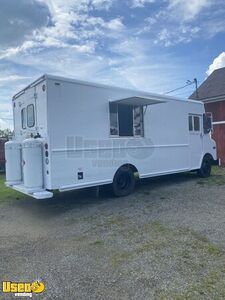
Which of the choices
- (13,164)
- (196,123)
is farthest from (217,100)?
(13,164)

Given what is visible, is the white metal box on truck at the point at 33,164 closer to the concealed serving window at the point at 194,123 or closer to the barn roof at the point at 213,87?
the concealed serving window at the point at 194,123

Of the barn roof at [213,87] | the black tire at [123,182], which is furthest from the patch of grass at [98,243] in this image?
A: the barn roof at [213,87]

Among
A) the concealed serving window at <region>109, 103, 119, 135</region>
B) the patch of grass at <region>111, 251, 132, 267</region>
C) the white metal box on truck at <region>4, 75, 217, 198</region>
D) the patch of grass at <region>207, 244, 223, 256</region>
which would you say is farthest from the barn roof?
the patch of grass at <region>111, 251, 132, 267</region>

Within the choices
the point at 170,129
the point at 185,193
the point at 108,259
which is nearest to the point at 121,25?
the point at 170,129

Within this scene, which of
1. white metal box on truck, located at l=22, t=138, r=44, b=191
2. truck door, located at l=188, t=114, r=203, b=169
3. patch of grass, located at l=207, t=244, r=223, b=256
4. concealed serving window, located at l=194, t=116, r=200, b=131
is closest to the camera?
patch of grass, located at l=207, t=244, r=223, b=256

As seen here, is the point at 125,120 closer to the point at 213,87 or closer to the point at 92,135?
the point at 92,135

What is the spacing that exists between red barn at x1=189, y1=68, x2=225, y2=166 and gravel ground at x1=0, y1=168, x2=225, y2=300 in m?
8.04

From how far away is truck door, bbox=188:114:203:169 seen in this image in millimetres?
9812

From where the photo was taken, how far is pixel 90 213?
623 cm

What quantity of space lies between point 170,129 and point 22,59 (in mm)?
6303

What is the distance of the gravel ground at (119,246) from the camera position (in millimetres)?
3166

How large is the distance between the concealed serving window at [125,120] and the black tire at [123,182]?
1018mm

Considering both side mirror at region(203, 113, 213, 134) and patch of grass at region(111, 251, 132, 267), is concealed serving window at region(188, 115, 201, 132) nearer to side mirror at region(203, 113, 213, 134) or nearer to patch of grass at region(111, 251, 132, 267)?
side mirror at region(203, 113, 213, 134)

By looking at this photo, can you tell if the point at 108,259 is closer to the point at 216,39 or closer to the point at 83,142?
the point at 83,142
